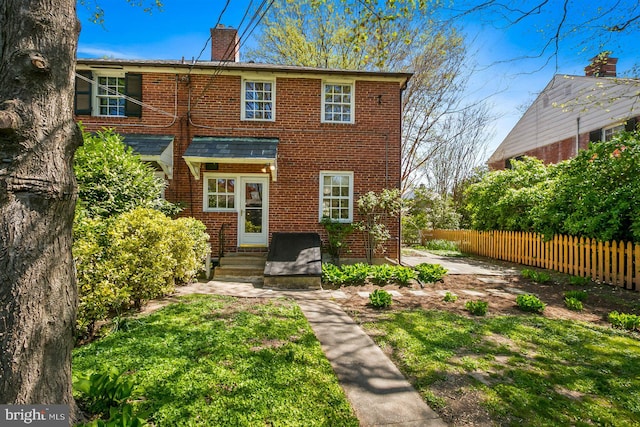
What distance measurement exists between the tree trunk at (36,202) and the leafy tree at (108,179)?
382 centimetres

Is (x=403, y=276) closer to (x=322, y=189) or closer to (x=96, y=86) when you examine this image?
(x=322, y=189)

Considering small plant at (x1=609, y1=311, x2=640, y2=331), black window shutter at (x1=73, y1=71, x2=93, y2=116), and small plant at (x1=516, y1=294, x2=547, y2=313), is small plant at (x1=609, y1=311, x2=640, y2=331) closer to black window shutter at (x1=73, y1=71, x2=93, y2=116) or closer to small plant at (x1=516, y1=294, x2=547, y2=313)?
small plant at (x1=516, y1=294, x2=547, y2=313)

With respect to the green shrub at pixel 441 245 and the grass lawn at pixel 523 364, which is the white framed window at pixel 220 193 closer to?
the grass lawn at pixel 523 364

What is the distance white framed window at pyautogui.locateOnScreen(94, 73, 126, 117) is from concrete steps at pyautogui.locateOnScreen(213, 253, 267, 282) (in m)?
6.16

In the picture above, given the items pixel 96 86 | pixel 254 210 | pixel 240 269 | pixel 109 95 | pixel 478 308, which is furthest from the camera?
pixel 254 210

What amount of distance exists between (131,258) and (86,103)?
26.8ft

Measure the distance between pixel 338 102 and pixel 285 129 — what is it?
2.08 m

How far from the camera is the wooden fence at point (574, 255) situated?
7.50m

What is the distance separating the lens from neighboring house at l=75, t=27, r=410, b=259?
988 cm

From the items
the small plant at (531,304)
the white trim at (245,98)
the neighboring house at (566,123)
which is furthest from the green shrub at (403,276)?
the neighboring house at (566,123)

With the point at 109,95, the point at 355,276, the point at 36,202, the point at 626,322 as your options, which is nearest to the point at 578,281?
the point at 626,322

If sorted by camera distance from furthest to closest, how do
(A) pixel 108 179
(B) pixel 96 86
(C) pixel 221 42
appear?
(C) pixel 221 42 → (B) pixel 96 86 → (A) pixel 108 179

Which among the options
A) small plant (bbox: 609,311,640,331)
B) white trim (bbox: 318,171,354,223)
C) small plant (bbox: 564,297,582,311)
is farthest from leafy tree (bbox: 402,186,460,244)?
small plant (bbox: 609,311,640,331)

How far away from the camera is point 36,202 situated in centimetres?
185
